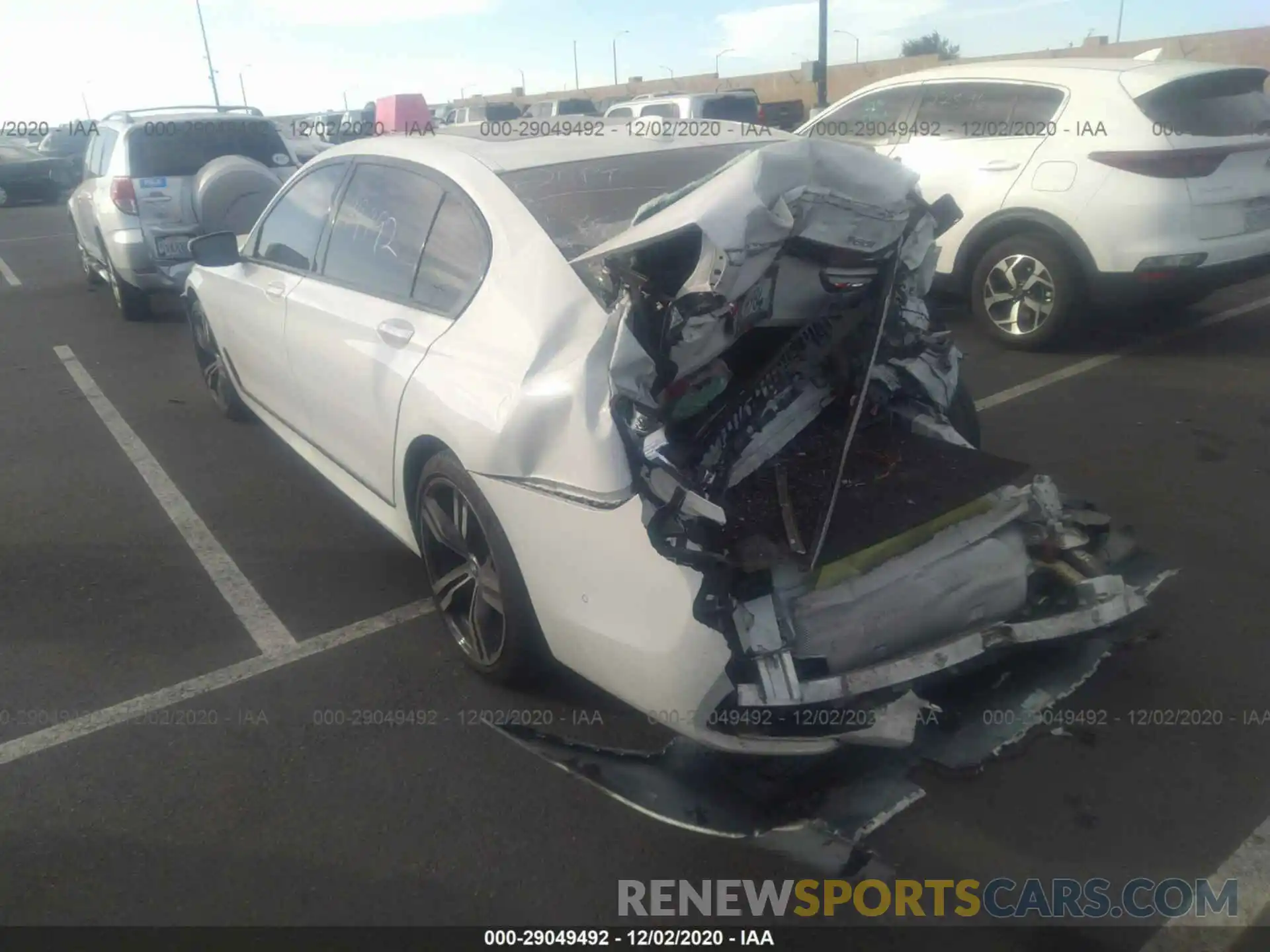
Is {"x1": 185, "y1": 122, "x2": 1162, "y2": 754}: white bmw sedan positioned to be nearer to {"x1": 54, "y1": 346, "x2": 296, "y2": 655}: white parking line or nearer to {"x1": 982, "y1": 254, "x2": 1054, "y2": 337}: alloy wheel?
{"x1": 54, "y1": 346, "x2": 296, "y2": 655}: white parking line

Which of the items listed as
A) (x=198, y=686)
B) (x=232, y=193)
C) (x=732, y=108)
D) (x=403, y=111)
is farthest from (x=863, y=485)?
(x=732, y=108)

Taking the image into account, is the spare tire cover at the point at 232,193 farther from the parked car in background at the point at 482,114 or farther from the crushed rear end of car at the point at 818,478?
the parked car in background at the point at 482,114

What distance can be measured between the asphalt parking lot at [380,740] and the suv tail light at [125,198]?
146 inches

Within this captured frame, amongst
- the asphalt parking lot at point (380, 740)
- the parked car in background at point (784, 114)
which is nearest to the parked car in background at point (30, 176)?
the parked car in background at point (784, 114)

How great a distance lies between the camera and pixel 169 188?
7.89 metres

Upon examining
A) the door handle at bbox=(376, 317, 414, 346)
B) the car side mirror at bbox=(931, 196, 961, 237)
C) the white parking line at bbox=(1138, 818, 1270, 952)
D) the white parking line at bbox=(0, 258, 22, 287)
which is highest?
the car side mirror at bbox=(931, 196, 961, 237)

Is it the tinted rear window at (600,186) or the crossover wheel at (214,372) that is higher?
the tinted rear window at (600,186)

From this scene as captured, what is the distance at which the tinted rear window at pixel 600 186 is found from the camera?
2945mm

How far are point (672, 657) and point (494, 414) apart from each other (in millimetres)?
855

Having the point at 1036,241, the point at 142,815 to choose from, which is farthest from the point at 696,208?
the point at 1036,241

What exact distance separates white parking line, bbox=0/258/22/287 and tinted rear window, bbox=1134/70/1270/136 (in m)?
11.5

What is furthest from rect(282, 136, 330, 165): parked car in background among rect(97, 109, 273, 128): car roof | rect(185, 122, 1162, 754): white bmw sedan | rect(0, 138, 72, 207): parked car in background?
rect(185, 122, 1162, 754): white bmw sedan

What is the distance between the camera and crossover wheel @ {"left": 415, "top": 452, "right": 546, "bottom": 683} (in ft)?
9.06

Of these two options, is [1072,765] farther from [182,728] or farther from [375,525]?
[375,525]
